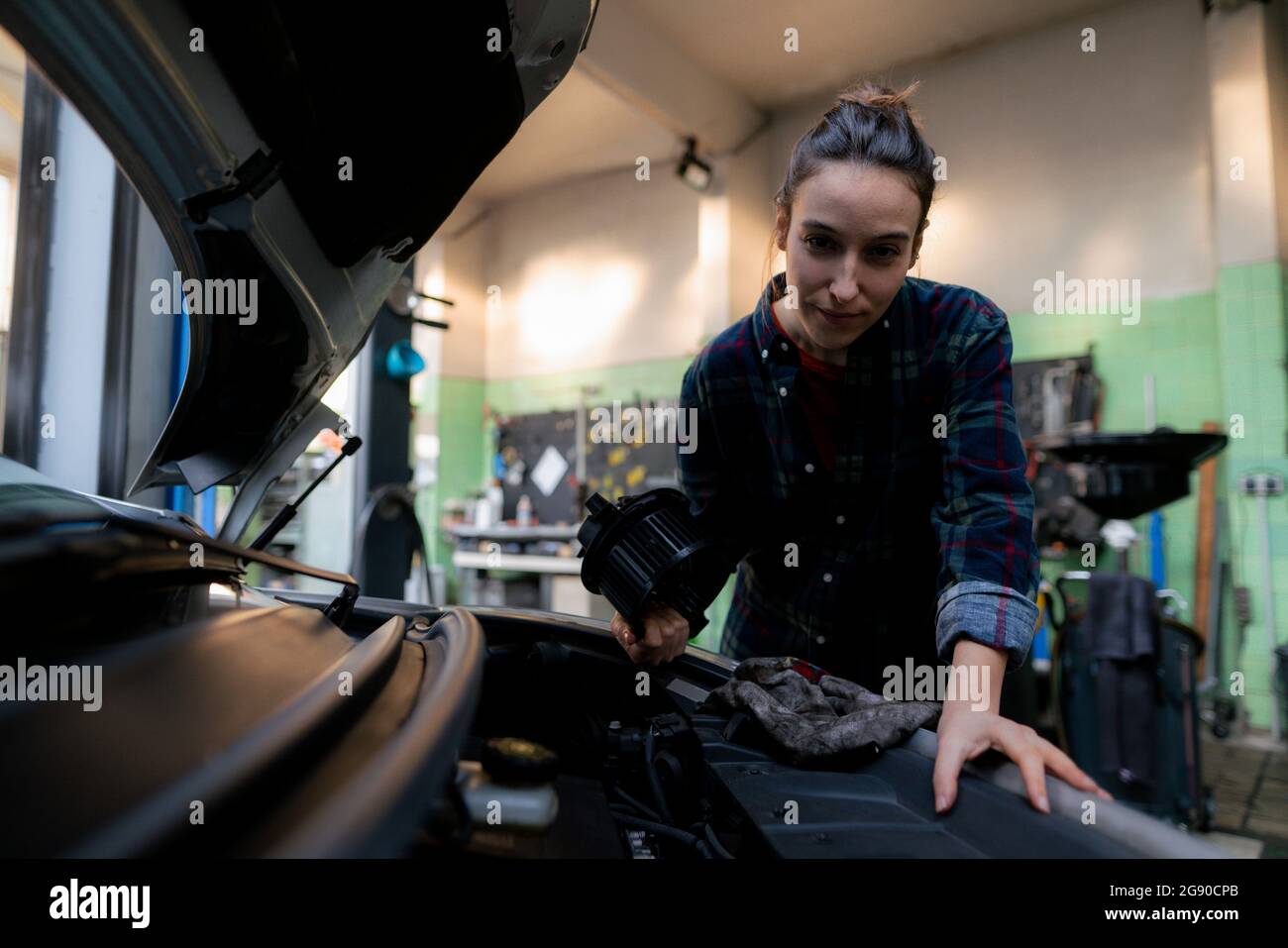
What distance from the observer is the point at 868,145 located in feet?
3.36

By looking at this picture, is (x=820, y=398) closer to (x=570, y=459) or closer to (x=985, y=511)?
(x=985, y=511)

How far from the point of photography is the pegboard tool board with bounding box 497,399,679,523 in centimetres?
597

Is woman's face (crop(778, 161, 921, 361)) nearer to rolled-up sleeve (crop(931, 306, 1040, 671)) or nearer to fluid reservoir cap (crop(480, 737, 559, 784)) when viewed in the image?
rolled-up sleeve (crop(931, 306, 1040, 671))

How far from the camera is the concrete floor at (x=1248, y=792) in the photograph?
2.40 m

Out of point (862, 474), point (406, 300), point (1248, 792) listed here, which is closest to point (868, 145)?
A: point (862, 474)

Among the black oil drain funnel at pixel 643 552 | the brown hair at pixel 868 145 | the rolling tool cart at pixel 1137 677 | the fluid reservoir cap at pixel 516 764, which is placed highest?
the brown hair at pixel 868 145

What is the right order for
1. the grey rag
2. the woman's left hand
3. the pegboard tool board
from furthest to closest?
1. the pegboard tool board
2. the grey rag
3. the woman's left hand

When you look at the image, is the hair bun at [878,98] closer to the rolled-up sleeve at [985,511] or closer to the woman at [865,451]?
the woman at [865,451]

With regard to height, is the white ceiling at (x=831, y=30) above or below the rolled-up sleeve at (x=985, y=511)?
above

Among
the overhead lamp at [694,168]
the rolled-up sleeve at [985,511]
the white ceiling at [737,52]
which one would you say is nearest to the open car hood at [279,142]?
the rolled-up sleeve at [985,511]

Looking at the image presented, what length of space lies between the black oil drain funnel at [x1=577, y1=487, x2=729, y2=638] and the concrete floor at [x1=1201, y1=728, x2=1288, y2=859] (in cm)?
214

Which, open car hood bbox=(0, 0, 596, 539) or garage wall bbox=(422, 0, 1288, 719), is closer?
open car hood bbox=(0, 0, 596, 539)

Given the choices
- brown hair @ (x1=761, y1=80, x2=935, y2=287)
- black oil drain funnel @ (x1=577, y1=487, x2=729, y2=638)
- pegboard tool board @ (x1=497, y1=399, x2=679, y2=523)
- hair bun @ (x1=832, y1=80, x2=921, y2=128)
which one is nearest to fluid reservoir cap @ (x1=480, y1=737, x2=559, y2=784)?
black oil drain funnel @ (x1=577, y1=487, x2=729, y2=638)

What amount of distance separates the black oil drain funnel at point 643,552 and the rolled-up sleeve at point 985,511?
1.11 ft
